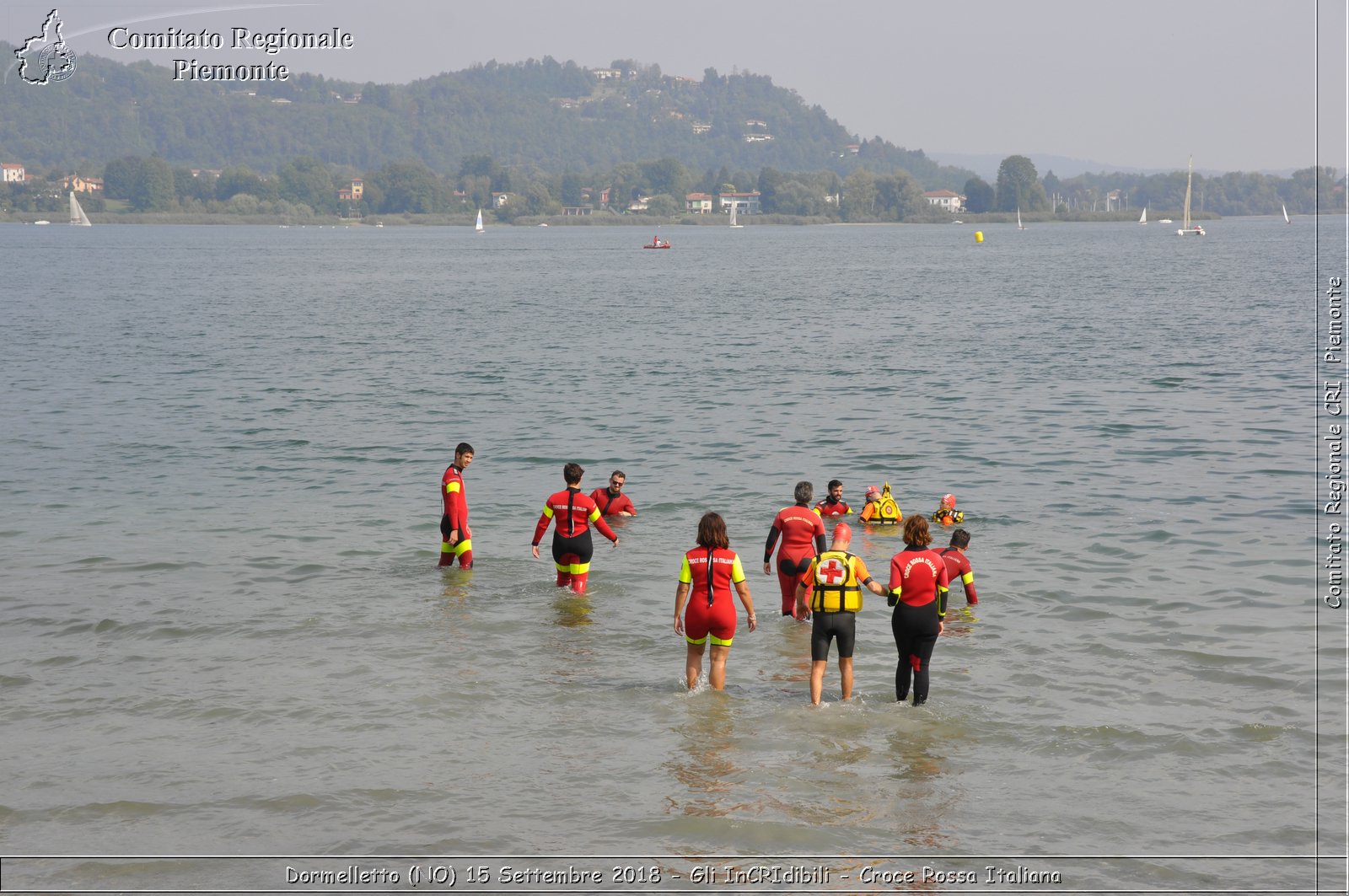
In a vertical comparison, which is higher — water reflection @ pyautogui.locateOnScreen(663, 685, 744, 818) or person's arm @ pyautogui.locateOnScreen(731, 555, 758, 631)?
person's arm @ pyautogui.locateOnScreen(731, 555, 758, 631)

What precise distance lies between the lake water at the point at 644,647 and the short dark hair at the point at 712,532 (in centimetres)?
177

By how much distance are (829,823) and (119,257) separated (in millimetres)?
136682

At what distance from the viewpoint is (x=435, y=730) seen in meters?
11.8

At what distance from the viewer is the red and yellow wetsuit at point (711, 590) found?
38.7 ft

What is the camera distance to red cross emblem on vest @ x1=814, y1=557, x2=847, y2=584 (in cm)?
1161

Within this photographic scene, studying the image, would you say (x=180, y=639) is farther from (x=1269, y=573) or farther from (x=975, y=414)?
(x=975, y=414)

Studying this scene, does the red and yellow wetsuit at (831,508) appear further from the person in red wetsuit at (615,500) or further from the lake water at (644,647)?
the person in red wetsuit at (615,500)

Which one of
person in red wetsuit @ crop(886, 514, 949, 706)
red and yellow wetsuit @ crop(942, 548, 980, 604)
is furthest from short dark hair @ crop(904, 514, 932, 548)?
red and yellow wetsuit @ crop(942, 548, 980, 604)

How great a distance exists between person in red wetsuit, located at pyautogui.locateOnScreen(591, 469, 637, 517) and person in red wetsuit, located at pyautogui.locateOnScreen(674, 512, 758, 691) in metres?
7.29

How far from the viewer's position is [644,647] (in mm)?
14250

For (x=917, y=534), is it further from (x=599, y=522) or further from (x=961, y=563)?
(x=599, y=522)

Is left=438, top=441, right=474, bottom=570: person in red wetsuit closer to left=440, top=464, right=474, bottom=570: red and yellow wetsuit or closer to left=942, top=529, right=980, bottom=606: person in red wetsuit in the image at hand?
left=440, top=464, right=474, bottom=570: red and yellow wetsuit

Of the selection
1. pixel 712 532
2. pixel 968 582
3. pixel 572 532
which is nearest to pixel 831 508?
pixel 572 532

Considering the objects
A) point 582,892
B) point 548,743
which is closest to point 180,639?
point 548,743
